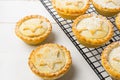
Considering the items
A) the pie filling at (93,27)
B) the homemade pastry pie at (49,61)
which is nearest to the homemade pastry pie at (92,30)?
the pie filling at (93,27)

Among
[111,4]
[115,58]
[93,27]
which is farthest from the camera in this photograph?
[111,4]

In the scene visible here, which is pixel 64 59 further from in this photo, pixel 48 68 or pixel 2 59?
pixel 2 59

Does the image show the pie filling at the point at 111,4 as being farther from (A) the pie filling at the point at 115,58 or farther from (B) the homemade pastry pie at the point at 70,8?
(A) the pie filling at the point at 115,58

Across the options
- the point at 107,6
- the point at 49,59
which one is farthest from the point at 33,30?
the point at 107,6

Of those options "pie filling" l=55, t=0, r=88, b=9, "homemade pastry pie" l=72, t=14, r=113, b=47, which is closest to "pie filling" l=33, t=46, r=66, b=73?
"homemade pastry pie" l=72, t=14, r=113, b=47

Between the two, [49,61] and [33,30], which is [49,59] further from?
[33,30]

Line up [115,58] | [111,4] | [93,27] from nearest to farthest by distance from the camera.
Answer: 1. [115,58]
2. [93,27]
3. [111,4]
